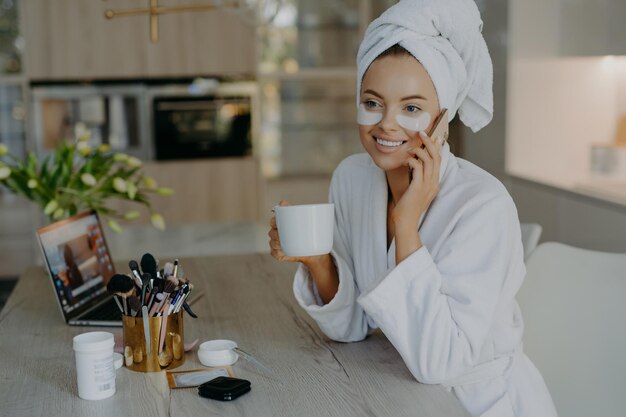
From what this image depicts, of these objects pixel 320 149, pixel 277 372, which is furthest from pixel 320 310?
pixel 320 149

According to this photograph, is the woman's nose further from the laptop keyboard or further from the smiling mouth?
the laptop keyboard

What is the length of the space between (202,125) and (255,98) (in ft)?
1.12

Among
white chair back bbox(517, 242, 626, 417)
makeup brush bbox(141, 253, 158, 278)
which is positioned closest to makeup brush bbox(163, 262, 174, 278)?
makeup brush bbox(141, 253, 158, 278)

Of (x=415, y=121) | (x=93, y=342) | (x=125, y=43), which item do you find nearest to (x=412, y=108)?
(x=415, y=121)

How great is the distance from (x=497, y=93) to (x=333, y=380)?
278cm

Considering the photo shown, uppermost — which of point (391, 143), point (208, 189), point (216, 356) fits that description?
point (391, 143)

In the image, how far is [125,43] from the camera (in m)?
4.59

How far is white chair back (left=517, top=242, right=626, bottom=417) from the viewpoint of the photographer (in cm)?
175

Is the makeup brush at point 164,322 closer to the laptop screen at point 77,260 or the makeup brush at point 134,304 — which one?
the makeup brush at point 134,304

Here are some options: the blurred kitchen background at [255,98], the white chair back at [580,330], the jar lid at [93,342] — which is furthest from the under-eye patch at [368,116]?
the blurred kitchen background at [255,98]

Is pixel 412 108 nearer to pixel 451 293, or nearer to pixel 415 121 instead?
pixel 415 121

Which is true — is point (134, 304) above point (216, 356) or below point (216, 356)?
above

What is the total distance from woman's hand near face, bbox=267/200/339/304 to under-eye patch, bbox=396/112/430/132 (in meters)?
0.28

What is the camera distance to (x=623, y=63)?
371 centimetres
